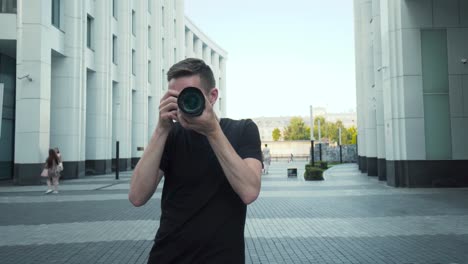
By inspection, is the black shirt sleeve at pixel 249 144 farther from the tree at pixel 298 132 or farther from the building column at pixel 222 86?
the tree at pixel 298 132

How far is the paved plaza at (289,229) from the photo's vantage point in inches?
251

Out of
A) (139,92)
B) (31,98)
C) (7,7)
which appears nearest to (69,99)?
(31,98)

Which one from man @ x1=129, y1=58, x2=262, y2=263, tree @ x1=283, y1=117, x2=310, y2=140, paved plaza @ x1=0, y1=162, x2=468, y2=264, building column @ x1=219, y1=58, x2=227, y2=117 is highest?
building column @ x1=219, y1=58, x2=227, y2=117

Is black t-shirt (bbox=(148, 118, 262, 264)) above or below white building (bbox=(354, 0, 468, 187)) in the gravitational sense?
below

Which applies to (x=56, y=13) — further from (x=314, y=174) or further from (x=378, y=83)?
(x=378, y=83)

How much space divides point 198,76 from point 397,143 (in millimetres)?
15730

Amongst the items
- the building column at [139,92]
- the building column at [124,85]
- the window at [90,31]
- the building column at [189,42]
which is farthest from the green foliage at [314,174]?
the building column at [189,42]

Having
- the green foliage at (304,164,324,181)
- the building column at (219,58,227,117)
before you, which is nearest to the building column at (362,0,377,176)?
the green foliage at (304,164,324,181)

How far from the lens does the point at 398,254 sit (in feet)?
20.7

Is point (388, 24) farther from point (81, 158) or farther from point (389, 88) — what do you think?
point (81, 158)

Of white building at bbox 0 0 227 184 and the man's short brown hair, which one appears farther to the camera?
white building at bbox 0 0 227 184

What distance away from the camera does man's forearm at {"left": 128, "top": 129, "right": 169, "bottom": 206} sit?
73.2 inches

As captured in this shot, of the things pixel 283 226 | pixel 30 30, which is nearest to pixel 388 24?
pixel 283 226

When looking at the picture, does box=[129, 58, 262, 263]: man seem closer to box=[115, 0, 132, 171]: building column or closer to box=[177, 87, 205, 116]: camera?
box=[177, 87, 205, 116]: camera
